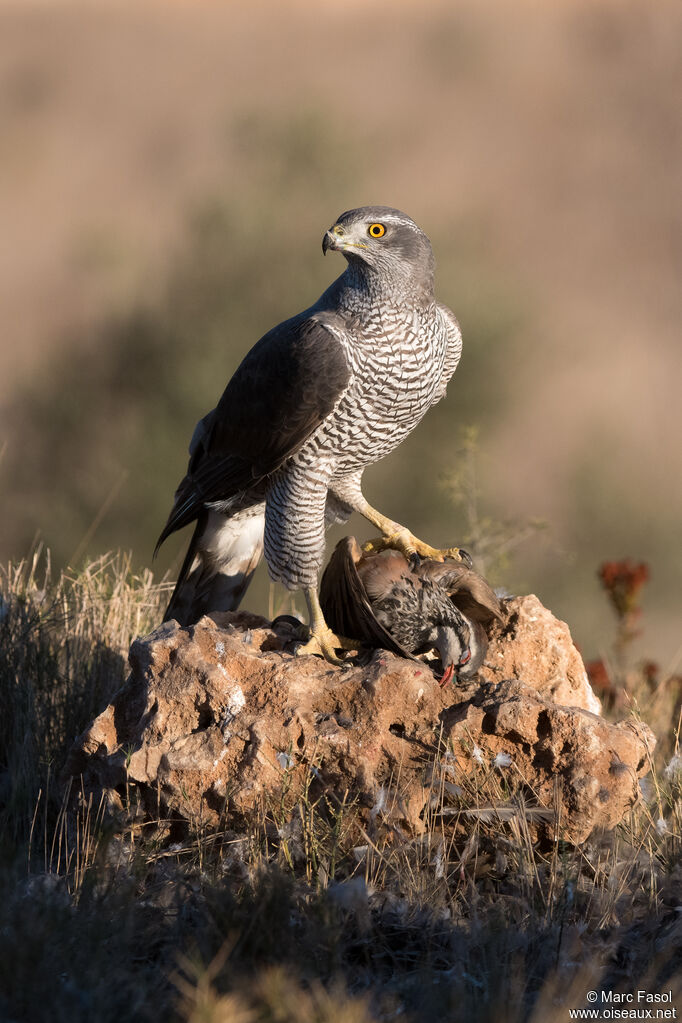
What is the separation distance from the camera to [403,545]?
4137 millimetres

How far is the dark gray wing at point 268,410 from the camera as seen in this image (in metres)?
3.77

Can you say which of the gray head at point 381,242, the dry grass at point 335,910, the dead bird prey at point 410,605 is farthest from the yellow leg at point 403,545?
the dry grass at point 335,910

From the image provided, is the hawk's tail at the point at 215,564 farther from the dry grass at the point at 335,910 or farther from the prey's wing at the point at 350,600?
the dry grass at the point at 335,910

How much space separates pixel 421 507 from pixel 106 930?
11.1 meters

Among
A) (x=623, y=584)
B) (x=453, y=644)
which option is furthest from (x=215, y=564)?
(x=623, y=584)

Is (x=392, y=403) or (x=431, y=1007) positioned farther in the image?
(x=392, y=403)

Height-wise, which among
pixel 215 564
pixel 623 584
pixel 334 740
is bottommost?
pixel 334 740

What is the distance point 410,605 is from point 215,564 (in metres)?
1.14

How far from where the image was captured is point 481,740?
3.15 m

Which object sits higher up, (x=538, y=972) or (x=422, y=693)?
(x=422, y=693)

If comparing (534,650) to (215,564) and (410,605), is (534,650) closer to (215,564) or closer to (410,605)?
(410,605)

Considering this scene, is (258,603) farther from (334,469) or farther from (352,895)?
(352,895)

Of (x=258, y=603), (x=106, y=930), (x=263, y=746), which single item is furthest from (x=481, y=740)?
(x=258, y=603)

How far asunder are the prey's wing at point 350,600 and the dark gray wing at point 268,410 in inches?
19.8
